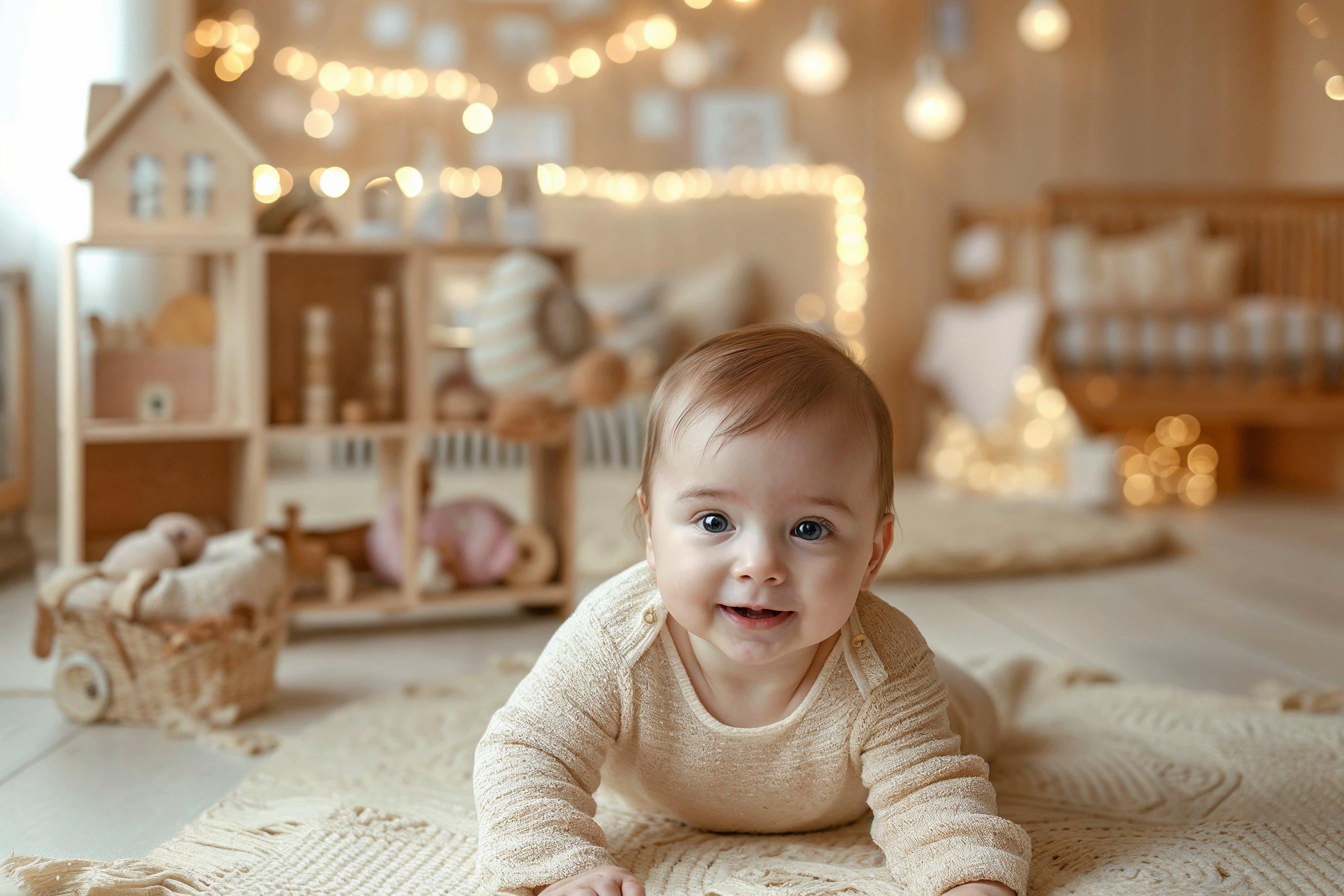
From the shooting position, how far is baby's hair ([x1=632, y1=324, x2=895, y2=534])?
2.98 ft

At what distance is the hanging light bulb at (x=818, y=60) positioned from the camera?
173 inches

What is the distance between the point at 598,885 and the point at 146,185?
1403 mm

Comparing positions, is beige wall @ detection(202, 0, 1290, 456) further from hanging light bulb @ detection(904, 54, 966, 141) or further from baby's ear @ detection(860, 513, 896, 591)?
baby's ear @ detection(860, 513, 896, 591)

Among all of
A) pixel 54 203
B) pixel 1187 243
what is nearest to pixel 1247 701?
pixel 54 203

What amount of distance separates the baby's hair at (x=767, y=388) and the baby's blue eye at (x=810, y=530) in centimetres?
7

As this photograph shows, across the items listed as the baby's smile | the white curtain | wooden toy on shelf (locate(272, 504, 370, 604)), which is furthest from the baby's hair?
the white curtain

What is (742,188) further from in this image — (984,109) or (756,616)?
(756,616)

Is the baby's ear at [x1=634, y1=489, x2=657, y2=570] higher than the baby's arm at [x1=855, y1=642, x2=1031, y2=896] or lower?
higher

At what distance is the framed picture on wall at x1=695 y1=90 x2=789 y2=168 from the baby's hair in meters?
3.66

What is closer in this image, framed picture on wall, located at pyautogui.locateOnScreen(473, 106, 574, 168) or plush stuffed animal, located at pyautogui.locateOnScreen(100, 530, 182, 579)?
plush stuffed animal, located at pyautogui.locateOnScreen(100, 530, 182, 579)

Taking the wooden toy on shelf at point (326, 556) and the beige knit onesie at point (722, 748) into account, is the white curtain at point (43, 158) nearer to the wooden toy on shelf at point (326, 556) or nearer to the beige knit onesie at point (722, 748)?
the wooden toy on shelf at point (326, 556)

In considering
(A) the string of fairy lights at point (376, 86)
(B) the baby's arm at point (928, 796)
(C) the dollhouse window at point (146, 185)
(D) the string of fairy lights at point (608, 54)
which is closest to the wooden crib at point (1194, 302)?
(D) the string of fairy lights at point (608, 54)

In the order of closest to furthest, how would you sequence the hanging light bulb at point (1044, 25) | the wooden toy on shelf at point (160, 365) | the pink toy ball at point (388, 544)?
1. the wooden toy on shelf at point (160, 365)
2. the pink toy ball at point (388, 544)
3. the hanging light bulb at point (1044, 25)

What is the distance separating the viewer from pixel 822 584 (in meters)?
0.90
